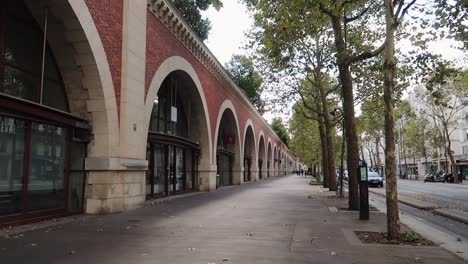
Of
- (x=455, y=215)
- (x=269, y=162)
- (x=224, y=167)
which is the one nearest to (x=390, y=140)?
(x=455, y=215)

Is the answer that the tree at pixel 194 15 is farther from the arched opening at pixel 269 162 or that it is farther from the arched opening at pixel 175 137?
the arched opening at pixel 269 162

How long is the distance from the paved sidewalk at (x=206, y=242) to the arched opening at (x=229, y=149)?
19953mm

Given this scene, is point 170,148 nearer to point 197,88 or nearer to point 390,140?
point 197,88

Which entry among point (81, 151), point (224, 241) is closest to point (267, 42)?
point (81, 151)

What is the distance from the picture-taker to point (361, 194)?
1162 cm

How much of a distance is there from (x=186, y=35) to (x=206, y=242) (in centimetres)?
1355

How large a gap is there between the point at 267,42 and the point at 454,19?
5180 mm

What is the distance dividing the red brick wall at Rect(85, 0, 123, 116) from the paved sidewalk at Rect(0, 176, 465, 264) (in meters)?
4.34

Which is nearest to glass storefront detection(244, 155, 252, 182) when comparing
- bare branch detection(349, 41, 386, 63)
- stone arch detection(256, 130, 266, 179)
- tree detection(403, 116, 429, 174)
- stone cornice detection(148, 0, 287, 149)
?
stone arch detection(256, 130, 266, 179)

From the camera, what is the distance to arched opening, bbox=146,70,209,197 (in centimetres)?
1805

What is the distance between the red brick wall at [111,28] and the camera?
39.5 ft

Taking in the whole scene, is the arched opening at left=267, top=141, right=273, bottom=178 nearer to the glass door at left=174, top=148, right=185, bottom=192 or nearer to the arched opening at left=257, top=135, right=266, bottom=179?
the arched opening at left=257, top=135, right=266, bottom=179

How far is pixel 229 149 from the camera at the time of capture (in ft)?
113

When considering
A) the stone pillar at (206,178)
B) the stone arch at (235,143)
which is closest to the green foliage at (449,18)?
the stone pillar at (206,178)
